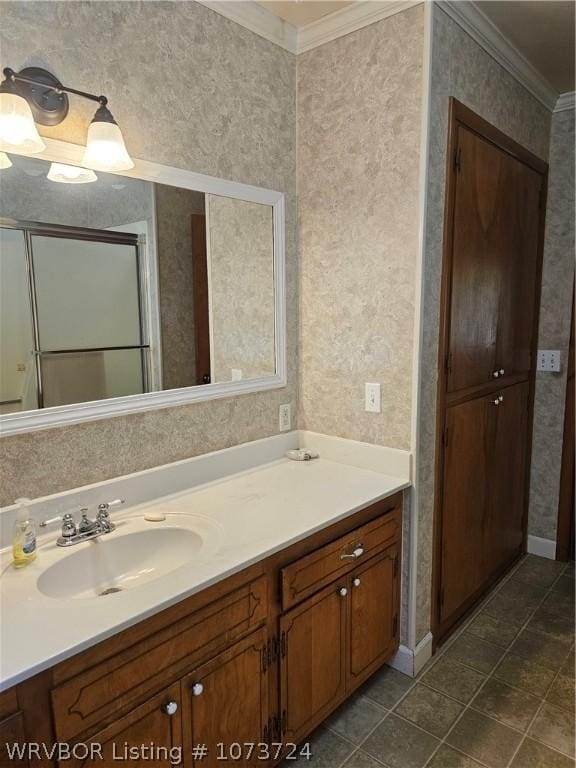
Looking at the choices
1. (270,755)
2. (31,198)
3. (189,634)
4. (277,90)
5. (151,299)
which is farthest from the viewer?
(277,90)

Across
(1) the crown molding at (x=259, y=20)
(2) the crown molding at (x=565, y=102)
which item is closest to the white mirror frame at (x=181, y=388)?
(1) the crown molding at (x=259, y=20)

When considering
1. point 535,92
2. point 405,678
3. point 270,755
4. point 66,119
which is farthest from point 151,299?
point 535,92

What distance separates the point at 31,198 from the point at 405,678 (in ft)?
7.07

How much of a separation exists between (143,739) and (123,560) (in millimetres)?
464

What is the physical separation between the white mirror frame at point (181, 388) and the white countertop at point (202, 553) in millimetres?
321

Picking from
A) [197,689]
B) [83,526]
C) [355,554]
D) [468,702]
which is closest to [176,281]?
[83,526]

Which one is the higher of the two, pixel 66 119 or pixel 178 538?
pixel 66 119

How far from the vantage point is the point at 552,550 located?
2.95 meters

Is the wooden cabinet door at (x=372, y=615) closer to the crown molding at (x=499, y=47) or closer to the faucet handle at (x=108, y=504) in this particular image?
the faucet handle at (x=108, y=504)

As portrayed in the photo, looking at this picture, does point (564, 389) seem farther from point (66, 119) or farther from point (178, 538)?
point (66, 119)

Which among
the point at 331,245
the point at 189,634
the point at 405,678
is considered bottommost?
the point at 405,678

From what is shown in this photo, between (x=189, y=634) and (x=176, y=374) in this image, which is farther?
(x=176, y=374)

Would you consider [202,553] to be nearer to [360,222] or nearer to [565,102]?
[360,222]

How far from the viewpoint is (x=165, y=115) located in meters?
1.66
